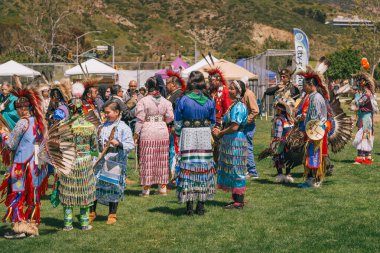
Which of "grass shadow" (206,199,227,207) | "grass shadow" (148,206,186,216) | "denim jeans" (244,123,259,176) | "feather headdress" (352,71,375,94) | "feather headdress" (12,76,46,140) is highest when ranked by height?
"feather headdress" (352,71,375,94)

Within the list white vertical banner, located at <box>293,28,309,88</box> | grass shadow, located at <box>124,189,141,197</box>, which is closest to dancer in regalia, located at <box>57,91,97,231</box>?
grass shadow, located at <box>124,189,141,197</box>

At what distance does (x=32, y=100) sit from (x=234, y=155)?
2.69 m

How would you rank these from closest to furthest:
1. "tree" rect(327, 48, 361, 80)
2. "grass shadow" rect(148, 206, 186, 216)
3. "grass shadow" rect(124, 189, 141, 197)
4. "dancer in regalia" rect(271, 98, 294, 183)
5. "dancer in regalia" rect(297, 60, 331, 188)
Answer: "grass shadow" rect(148, 206, 186, 216), "dancer in regalia" rect(297, 60, 331, 188), "grass shadow" rect(124, 189, 141, 197), "dancer in regalia" rect(271, 98, 294, 183), "tree" rect(327, 48, 361, 80)

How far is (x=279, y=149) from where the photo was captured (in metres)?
10.6

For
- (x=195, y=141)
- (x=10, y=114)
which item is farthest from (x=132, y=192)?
(x=195, y=141)

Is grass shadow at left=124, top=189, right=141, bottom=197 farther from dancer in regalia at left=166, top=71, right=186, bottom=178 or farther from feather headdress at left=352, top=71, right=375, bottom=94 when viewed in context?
feather headdress at left=352, top=71, right=375, bottom=94

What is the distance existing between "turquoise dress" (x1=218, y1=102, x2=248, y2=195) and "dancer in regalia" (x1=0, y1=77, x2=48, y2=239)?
242 centimetres

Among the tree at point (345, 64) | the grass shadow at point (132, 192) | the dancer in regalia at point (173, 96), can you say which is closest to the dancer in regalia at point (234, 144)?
the dancer in regalia at point (173, 96)

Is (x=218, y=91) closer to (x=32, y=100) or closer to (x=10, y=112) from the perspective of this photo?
(x=10, y=112)

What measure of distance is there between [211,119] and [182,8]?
101m

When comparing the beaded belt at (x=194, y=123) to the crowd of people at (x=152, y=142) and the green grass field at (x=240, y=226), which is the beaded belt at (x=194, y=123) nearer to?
the crowd of people at (x=152, y=142)

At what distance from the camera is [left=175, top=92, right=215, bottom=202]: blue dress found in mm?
7844

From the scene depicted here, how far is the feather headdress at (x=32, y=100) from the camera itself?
6977 mm

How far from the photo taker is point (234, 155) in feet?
27.0
